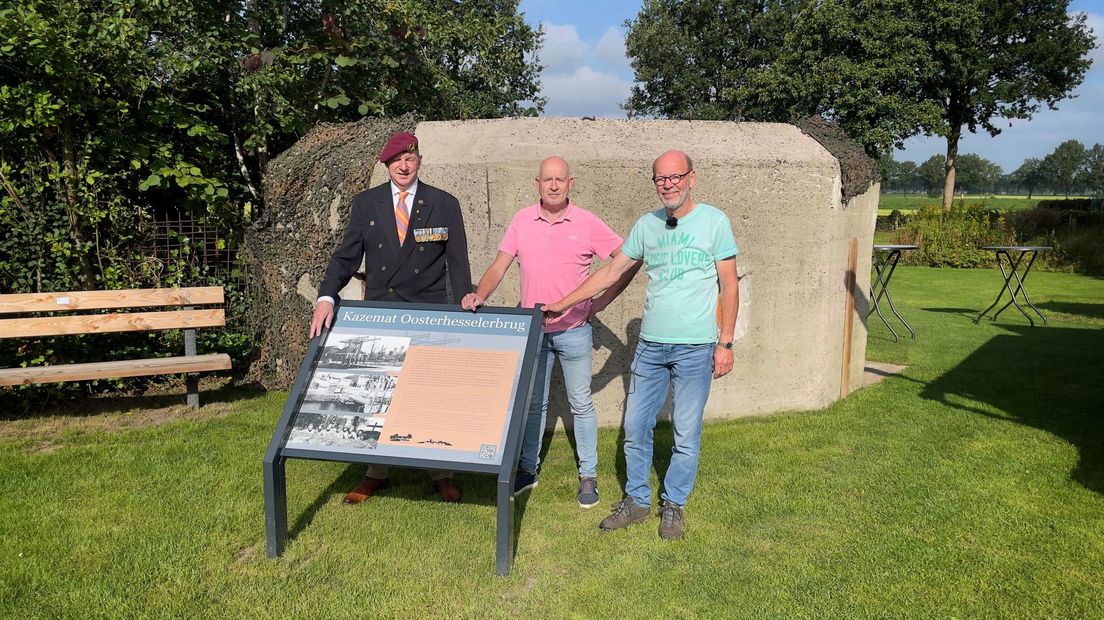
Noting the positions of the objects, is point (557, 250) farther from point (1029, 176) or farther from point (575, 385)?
point (1029, 176)

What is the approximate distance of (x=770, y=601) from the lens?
314 cm

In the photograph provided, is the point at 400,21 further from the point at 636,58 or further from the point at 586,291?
the point at 636,58

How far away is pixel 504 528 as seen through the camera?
3.23 meters

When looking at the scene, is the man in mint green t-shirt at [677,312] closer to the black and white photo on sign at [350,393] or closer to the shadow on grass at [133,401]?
the black and white photo on sign at [350,393]

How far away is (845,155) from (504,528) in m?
4.09

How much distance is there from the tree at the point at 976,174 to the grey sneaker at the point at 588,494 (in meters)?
140

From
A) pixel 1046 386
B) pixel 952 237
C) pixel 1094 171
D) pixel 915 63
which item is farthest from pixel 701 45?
pixel 1094 171

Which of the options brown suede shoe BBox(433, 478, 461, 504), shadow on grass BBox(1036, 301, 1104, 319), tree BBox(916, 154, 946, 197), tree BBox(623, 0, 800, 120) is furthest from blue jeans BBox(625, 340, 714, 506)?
tree BBox(916, 154, 946, 197)

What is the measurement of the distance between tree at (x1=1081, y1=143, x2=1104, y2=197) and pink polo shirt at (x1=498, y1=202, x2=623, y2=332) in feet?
351

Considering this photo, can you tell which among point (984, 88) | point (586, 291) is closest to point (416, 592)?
point (586, 291)

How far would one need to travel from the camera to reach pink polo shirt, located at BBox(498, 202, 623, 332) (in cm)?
378

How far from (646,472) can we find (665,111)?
1403 inches

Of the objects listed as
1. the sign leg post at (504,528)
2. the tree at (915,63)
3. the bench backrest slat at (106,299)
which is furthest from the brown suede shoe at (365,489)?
the tree at (915,63)

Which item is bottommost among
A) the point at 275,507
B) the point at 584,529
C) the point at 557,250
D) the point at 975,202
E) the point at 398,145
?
the point at 584,529
